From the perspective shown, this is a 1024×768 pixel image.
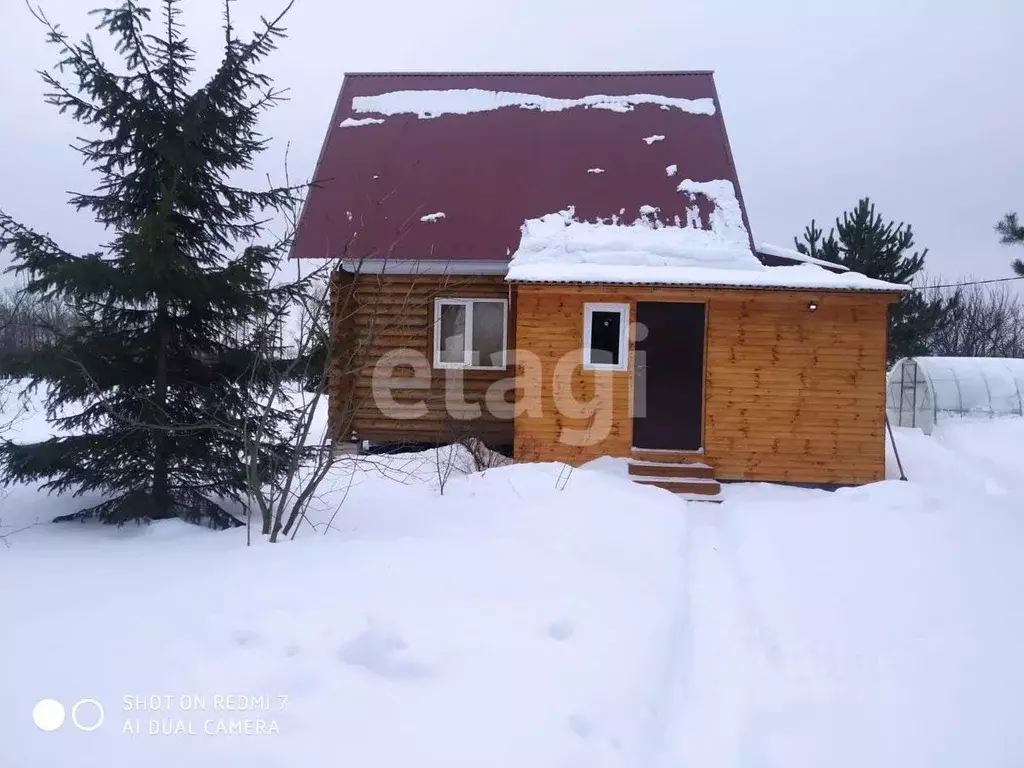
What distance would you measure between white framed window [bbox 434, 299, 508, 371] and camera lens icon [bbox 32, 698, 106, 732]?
8002 mm

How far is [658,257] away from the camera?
9789 millimetres

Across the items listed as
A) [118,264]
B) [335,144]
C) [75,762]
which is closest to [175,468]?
[118,264]

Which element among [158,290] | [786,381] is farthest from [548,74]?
[158,290]

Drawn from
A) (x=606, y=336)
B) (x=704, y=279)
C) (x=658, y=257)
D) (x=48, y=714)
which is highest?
(x=658, y=257)

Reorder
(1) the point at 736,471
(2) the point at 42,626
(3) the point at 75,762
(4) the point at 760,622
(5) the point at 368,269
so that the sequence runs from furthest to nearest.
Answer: (5) the point at 368,269
(1) the point at 736,471
(4) the point at 760,622
(2) the point at 42,626
(3) the point at 75,762

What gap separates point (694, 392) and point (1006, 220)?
4.39m

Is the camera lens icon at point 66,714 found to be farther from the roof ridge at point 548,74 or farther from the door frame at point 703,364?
the roof ridge at point 548,74

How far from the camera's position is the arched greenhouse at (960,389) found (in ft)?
47.3

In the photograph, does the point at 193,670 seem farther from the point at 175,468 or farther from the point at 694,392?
the point at 694,392

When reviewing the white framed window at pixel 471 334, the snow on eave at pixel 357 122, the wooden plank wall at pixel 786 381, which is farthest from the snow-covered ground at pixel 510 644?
the snow on eave at pixel 357 122

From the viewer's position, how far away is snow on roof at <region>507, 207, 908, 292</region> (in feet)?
29.1

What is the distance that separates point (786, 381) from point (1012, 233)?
313cm

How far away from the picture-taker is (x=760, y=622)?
4770 mm

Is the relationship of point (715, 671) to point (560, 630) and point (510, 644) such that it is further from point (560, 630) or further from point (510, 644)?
point (510, 644)
